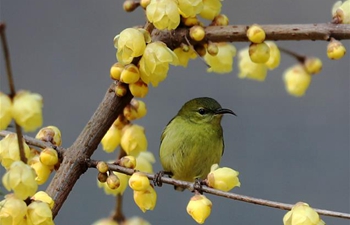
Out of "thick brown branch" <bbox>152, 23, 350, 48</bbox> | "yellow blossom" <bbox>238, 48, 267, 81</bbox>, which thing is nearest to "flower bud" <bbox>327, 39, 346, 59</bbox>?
"thick brown branch" <bbox>152, 23, 350, 48</bbox>

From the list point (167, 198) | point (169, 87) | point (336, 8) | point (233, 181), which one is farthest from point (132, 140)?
point (169, 87)

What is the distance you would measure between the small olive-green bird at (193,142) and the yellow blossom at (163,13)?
0.43 m

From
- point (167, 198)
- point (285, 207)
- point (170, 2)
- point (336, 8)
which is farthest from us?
point (167, 198)

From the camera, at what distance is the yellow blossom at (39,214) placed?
2.77ft

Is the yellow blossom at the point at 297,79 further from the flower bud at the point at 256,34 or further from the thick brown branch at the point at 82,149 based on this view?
the thick brown branch at the point at 82,149

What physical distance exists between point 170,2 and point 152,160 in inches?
12.3

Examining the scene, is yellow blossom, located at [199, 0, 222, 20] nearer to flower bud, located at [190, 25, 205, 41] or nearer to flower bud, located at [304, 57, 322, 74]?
flower bud, located at [190, 25, 205, 41]

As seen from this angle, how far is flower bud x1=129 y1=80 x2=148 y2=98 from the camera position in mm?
1012

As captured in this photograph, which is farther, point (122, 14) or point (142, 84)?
point (122, 14)

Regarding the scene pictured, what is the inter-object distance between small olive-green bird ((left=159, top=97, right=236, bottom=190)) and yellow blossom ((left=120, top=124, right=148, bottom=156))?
253 mm

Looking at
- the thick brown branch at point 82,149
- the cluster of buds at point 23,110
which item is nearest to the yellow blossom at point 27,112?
the cluster of buds at point 23,110

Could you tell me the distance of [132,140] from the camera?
3.69 feet

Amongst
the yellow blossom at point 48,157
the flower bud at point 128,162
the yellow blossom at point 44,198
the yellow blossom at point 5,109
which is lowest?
the yellow blossom at point 44,198

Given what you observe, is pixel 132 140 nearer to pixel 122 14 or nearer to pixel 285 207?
pixel 285 207
